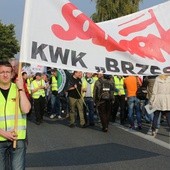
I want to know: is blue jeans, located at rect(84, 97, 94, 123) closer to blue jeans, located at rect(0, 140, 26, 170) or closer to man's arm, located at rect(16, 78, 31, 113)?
blue jeans, located at rect(0, 140, 26, 170)

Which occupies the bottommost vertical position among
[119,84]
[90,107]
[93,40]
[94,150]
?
[94,150]

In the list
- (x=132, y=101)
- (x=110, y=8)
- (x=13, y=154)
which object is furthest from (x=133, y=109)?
(x=110, y=8)

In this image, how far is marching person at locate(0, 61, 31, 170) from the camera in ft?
16.4

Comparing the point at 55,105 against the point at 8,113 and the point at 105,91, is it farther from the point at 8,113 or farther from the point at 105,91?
the point at 8,113

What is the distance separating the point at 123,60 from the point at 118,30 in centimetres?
43

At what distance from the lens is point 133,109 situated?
1341cm

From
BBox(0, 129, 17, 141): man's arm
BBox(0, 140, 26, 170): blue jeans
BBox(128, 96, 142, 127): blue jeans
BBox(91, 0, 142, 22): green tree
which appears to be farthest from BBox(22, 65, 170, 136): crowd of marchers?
BBox(91, 0, 142, 22): green tree

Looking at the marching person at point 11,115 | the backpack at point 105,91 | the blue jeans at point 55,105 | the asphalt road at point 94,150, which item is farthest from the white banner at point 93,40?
the blue jeans at point 55,105

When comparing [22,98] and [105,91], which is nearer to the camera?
[22,98]

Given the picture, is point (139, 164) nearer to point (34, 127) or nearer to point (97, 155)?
point (97, 155)

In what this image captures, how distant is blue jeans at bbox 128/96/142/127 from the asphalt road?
1.19 ft

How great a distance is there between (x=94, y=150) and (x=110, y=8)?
3569 centimetres

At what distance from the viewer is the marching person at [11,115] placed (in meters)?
5.01

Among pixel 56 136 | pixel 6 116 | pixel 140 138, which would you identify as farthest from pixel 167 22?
pixel 56 136
